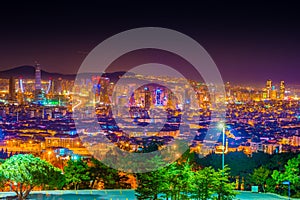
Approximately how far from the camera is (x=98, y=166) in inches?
457

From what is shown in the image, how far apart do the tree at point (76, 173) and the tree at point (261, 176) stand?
377 cm

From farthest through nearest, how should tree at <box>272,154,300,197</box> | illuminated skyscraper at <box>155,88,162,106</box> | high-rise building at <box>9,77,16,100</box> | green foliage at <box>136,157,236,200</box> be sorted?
high-rise building at <box>9,77,16,100</box> < illuminated skyscraper at <box>155,88,162,106</box> < tree at <box>272,154,300,197</box> < green foliage at <box>136,157,236,200</box>

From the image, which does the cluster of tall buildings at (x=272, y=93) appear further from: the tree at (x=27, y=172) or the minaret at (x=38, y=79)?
the tree at (x=27, y=172)

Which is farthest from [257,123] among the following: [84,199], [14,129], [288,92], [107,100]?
[84,199]

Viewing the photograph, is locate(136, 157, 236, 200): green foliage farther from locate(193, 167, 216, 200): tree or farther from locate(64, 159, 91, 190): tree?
locate(64, 159, 91, 190): tree

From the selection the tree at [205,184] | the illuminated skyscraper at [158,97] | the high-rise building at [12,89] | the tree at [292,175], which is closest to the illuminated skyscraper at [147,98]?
the illuminated skyscraper at [158,97]

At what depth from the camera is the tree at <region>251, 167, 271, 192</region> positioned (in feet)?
37.6

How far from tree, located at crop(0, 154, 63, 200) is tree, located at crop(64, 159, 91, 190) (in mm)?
2374

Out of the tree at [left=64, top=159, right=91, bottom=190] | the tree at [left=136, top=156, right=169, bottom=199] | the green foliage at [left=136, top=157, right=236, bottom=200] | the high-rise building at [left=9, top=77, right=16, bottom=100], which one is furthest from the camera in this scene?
the high-rise building at [left=9, top=77, right=16, bottom=100]

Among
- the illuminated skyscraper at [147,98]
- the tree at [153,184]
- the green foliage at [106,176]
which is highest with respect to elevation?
the illuminated skyscraper at [147,98]

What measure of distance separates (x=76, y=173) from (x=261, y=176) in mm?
4167

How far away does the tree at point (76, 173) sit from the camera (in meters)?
11.1

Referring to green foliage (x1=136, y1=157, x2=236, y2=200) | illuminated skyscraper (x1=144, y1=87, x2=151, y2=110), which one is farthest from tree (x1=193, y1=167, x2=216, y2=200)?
illuminated skyscraper (x1=144, y1=87, x2=151, y2=110)

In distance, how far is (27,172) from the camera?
8352mm
